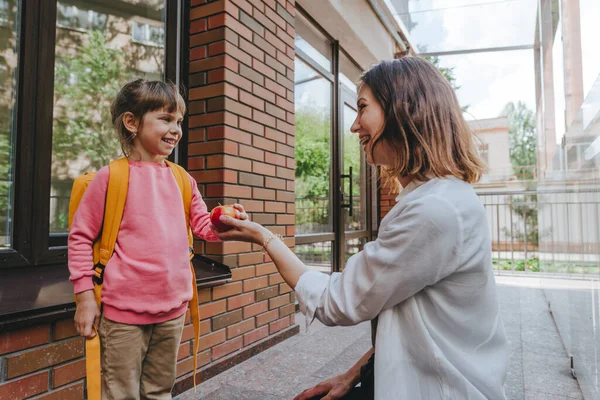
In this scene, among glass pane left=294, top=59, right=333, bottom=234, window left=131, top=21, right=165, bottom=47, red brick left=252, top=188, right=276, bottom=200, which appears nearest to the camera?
window left=131, top=21, right=165, bottom=47

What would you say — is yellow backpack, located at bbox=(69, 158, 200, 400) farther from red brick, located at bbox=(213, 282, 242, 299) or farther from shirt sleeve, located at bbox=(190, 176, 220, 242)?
red brick, located at bbox=(213, 282, 242, 299)

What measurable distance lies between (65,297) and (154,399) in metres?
0.57

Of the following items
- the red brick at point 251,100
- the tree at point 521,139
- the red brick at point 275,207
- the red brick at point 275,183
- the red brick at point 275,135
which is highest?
the tree at point 521,139

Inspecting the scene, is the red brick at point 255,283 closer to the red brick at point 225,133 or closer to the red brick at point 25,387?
the red brick at point 225,133

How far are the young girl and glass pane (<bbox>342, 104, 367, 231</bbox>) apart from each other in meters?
3.99

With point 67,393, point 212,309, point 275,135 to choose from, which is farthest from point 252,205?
point 67,393

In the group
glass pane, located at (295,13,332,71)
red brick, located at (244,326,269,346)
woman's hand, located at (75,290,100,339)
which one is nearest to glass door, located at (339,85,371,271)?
glass pane, located at (295,13,332,71)

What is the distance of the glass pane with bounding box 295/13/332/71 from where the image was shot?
4.80 meters

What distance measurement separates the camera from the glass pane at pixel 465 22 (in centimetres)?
689

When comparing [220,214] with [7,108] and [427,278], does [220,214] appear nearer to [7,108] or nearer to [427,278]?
[427,278]

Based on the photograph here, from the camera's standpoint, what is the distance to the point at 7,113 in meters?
2.03

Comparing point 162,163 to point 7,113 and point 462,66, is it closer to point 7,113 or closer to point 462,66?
point 7,113

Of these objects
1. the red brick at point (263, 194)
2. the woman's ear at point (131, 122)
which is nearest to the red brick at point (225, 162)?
the red brick at point (263, 194)

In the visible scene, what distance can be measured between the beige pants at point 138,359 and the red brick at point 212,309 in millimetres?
713
